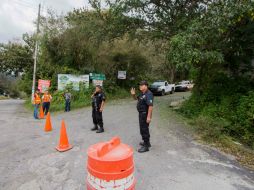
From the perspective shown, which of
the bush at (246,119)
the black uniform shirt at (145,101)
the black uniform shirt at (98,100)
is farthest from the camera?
the bush at (246,119)

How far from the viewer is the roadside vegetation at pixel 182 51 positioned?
805 cm

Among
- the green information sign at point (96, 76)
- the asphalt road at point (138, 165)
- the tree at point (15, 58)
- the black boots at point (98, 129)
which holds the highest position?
the tree at point (15, 58)

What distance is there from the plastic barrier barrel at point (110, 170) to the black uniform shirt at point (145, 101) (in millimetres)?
2837

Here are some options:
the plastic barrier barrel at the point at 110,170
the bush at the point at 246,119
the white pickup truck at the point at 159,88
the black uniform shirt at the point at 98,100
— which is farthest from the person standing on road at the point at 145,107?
the white pickup truck at the point at 159,88

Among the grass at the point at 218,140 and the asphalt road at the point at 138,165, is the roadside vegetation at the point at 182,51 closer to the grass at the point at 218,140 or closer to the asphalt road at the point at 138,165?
the grass at the point at 218,140

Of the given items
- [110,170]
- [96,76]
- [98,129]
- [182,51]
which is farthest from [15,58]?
[110,170]

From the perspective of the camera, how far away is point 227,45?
9977 mm

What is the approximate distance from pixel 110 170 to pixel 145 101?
3.14 m

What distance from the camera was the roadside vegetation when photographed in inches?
317

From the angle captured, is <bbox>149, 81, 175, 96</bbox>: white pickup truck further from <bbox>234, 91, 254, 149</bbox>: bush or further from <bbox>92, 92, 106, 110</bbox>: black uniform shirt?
<bbox>92, 92, 106, 110</bbox>: black uniform shirt

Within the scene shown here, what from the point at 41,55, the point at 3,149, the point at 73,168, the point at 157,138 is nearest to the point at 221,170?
the point at 157,138

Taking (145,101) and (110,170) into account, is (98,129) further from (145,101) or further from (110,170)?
(110,170)

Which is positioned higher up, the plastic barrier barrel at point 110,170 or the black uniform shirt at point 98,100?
the black uniform shirt at point 98,100

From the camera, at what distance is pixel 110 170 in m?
2.42
